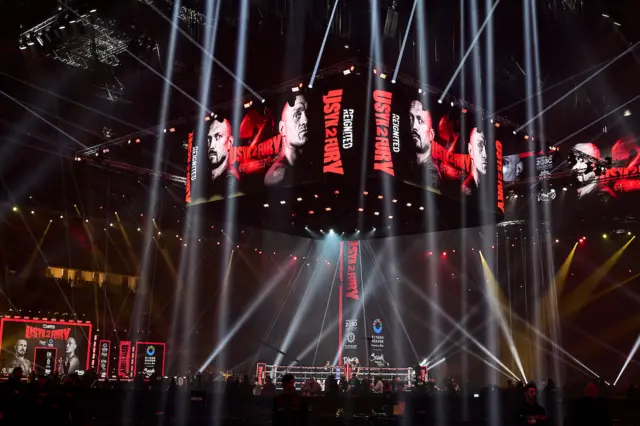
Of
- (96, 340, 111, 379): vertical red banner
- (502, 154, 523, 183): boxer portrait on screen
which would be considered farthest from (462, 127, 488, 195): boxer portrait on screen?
(96, 340, 111, 379): vertical red banner

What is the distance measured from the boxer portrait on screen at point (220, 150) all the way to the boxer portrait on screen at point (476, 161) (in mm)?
6191

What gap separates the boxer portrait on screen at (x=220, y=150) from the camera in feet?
58.2

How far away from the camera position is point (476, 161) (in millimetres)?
18266

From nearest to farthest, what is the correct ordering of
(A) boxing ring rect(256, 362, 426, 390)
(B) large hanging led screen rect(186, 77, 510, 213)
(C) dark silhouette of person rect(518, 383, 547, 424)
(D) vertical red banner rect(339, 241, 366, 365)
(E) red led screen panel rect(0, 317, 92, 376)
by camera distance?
(C) dark silhouette of person rect(518, 383, 547, 424) < (B) large hanging led screen rect(186, 77, 510, 213) < (E) red led screen panel rect(0, 317, 92, 376) < (A) boxing ring rect(256, 362, 426, 390) < (D) vertical red banner rect(339, 241, 366, 365)

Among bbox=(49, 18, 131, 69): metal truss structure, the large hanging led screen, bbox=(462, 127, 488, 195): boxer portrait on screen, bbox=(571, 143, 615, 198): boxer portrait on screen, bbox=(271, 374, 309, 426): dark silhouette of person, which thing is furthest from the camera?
bbox=(571, 143, 615, 198): boxer portrait on screen

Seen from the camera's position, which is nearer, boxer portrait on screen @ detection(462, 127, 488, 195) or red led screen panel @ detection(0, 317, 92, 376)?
boxer portrait on screen @ detection(462, 127, 488, 195)

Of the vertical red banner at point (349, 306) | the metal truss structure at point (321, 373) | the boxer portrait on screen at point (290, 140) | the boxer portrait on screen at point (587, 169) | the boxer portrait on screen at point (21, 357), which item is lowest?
the metal truss structure at point (321, 373)

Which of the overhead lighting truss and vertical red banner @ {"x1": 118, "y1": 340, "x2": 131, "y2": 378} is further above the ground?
the overhead lighting truss

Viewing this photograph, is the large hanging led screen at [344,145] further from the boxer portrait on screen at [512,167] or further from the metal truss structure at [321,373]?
the metal truss structure at [321,373]

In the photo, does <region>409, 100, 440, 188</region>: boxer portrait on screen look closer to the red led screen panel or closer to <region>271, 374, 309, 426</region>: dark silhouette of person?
<region>271, 374, 309, 426</region>: dark silhouette of person

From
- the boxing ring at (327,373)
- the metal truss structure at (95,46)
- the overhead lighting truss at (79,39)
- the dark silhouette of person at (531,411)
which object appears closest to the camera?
the dark silhouette of person at (531,411)

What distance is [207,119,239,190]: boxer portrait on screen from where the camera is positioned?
1773 centimetres

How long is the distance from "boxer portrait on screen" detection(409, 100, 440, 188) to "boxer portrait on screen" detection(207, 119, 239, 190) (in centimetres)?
469

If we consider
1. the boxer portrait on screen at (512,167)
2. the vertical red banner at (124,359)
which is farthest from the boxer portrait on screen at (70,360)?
the boxer portrait on screen at (512,167)
